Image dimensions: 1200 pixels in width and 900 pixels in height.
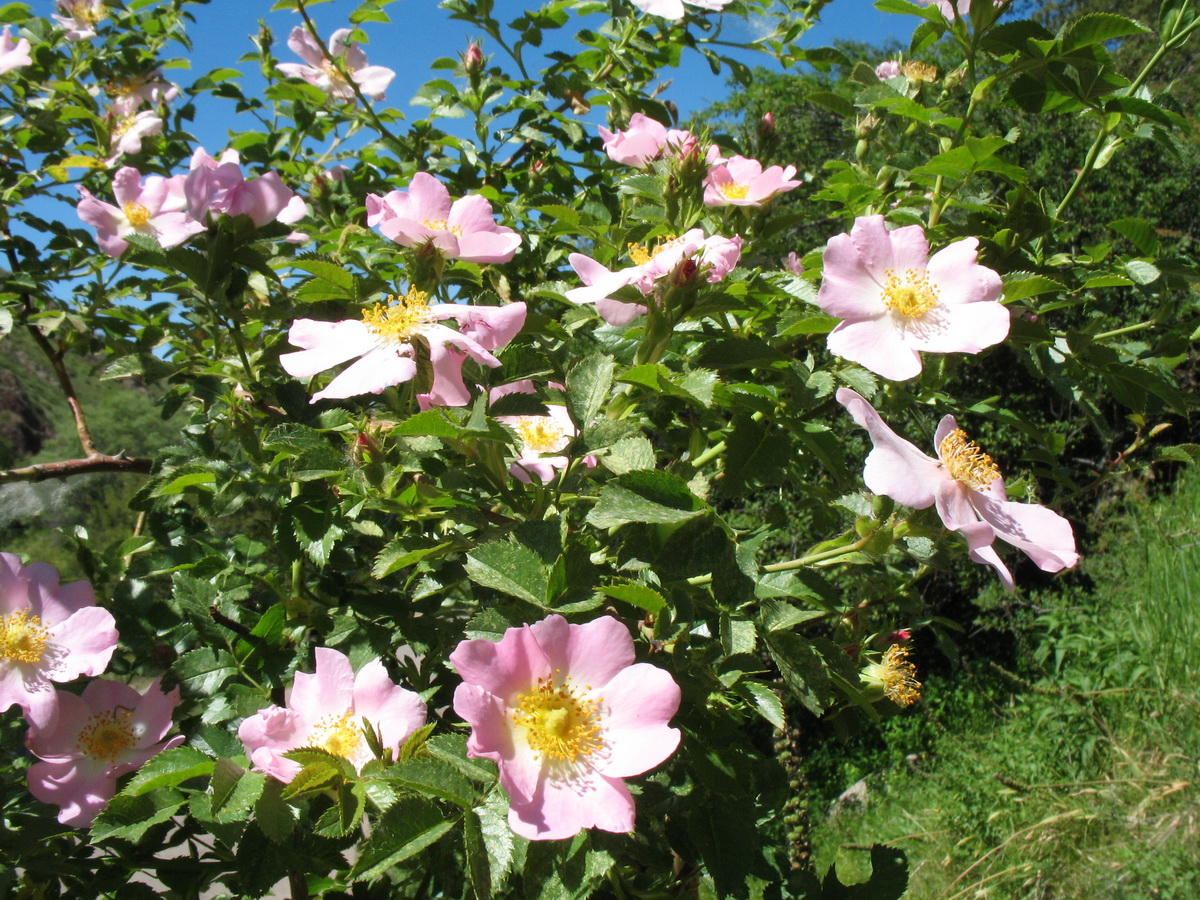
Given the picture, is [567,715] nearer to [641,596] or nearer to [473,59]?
[641,596]

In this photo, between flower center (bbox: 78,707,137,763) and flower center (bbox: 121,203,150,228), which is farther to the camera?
flower center (bbox: 121,203,150,228)

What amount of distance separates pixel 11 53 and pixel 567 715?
221 centimetres

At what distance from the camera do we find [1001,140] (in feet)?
3.43

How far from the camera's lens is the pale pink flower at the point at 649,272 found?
883 mm

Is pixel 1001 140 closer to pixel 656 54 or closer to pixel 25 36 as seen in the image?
pixel 656 54

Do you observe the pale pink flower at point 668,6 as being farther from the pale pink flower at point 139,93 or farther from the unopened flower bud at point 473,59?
the pale pink flower at point 139,93

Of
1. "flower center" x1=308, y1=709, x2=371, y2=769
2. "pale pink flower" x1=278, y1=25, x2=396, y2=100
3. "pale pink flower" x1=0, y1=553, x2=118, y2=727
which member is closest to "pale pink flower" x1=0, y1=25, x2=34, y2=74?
"pale pink flower" x1=278, y1=25, x2=396, y2=100

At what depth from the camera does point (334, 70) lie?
74.2 inches

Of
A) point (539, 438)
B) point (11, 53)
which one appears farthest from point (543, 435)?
point (11, 53)

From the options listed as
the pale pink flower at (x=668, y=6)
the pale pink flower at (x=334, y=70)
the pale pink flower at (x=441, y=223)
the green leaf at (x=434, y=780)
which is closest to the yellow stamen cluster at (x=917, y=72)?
the pale pink flower at (x=668, y=6)

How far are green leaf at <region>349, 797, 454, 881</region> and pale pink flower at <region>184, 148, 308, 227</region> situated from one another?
2.67 feet

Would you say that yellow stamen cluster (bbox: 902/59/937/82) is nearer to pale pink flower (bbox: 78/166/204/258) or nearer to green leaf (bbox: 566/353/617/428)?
green leaf (bbox: 566/353/617/428)

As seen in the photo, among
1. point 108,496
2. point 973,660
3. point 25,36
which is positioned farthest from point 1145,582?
point 108,496

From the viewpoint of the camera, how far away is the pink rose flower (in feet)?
3.92
